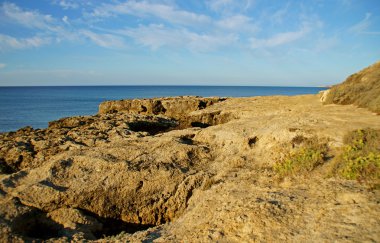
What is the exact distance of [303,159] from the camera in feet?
29.0

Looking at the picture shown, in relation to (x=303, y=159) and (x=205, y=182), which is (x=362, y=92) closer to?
(x=303, y=159)

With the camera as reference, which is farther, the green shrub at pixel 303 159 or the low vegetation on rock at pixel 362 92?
the low vegetation on rock at pixel 362 92

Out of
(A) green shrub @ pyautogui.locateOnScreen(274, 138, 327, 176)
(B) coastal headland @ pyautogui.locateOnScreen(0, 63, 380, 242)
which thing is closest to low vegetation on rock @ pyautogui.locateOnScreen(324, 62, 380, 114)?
(B) coastal headland @ pyautogui.locateOnScreen(0, 63, 380, 242)

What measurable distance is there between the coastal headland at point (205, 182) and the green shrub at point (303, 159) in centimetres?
3

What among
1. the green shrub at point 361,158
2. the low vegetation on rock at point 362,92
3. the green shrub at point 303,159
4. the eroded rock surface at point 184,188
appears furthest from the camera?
the low vegetation on rock at point 362,92

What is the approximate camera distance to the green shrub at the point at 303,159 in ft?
28.1

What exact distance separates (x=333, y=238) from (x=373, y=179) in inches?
99.1

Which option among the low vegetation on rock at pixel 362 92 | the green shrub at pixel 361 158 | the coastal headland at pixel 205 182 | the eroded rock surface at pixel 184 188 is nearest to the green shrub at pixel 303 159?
the coastal headland at pixel 205 182

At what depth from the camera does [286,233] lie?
600cm

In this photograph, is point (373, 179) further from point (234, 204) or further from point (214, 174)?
point (214, 174)

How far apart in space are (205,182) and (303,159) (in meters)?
A: 2.91

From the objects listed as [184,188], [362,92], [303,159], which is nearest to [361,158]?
[303,159]

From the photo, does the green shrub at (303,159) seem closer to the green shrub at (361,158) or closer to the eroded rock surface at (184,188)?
the eroded rock surface at (184,188)

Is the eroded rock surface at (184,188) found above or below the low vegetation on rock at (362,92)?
below
